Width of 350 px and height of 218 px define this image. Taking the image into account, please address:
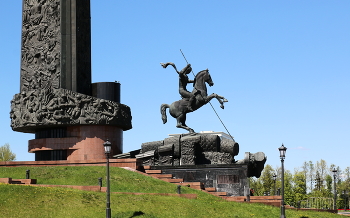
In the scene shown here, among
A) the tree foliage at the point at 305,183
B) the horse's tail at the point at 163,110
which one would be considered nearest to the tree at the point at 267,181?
the tree foliage at the point at 305,183

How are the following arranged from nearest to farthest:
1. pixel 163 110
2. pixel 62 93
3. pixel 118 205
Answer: pixel 118 205, pixel 163 110, pixel 62 93

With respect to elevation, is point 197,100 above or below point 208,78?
below

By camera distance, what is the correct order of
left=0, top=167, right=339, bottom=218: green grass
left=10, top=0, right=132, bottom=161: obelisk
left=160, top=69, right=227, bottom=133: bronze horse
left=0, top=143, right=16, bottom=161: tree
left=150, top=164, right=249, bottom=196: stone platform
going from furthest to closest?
left=0, top=143, right=16, bottom=161: tree
left=10, top=0, right=132, bottom=161: obelisk
left=160, top=69, right=227, bottom=133: bronze horse
left=150, top=164, right=249, bottom=196: stone platform
left=0, top=167, right=339, bottom=218: green grass

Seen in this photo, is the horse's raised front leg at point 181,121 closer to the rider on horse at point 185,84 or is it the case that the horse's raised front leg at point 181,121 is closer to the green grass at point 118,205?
the rider on horse at point 185,84

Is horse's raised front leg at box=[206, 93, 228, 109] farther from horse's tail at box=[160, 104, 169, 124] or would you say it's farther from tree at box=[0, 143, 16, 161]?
tree at box=[0, 143, 16, 161]

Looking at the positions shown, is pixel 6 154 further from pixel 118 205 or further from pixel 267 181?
pixel 118 205

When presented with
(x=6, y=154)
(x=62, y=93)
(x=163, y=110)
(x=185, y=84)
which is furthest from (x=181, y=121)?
(x=6, y=154)

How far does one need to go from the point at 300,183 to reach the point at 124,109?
3028cm

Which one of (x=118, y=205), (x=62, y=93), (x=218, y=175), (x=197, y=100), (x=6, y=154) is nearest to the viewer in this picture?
(x=118, y=205)

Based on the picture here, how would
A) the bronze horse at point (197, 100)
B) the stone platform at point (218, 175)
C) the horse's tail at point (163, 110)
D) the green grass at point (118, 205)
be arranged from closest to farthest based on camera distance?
1. the green grass at point (118, 205)
2. the stone platform at point (218, 175)
3. the bronze horse at point (197, 100)
4. the horse's tail at point (163, 110)

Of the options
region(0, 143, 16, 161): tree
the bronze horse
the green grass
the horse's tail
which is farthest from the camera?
region(0, 143, 16, 161): tree

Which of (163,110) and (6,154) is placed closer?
(163,110)

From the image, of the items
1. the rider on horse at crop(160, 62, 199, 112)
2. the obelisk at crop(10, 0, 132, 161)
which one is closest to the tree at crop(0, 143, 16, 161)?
the obelisk at crop(10, 0, 132, 161)

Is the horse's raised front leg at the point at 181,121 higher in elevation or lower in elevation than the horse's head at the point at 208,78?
lower
